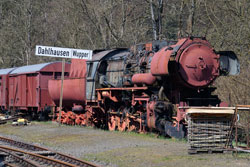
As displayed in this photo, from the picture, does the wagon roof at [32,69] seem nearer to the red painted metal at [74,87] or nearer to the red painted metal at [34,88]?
the red painted metal at [34,88]

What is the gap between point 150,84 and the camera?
1554 cm

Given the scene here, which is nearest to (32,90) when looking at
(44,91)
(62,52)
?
(44,91)

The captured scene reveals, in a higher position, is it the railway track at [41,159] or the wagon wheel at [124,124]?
the wagon wheel at [124,124]

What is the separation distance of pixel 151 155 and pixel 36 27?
34068 mm

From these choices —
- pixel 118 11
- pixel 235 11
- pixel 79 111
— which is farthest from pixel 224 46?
pixel 118 11

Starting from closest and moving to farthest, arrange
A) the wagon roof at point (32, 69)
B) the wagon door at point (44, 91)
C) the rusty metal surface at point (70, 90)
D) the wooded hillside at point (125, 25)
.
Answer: the wooded hillside at point (125, 25) < the rusty metal surface at point (70, 90) < the wagon door at point (44, 91) < the wagon roof at point (32, 69)

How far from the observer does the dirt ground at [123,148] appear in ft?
33.9

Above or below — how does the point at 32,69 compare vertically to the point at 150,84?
above

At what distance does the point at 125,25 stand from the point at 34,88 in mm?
8451

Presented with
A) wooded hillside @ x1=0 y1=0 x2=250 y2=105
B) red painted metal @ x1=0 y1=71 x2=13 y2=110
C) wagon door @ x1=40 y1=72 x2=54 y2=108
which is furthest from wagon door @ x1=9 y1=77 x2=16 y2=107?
wooded hillside @ x1=0 y1=0 x2=250 y2=105

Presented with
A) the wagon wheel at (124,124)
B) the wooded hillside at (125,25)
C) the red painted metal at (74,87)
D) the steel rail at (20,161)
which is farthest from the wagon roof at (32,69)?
the steel rail at (20,161)

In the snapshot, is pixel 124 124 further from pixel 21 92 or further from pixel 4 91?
pixel 4 91

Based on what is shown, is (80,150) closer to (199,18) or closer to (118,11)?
(199,18)

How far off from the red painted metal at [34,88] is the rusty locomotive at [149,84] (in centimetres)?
413
